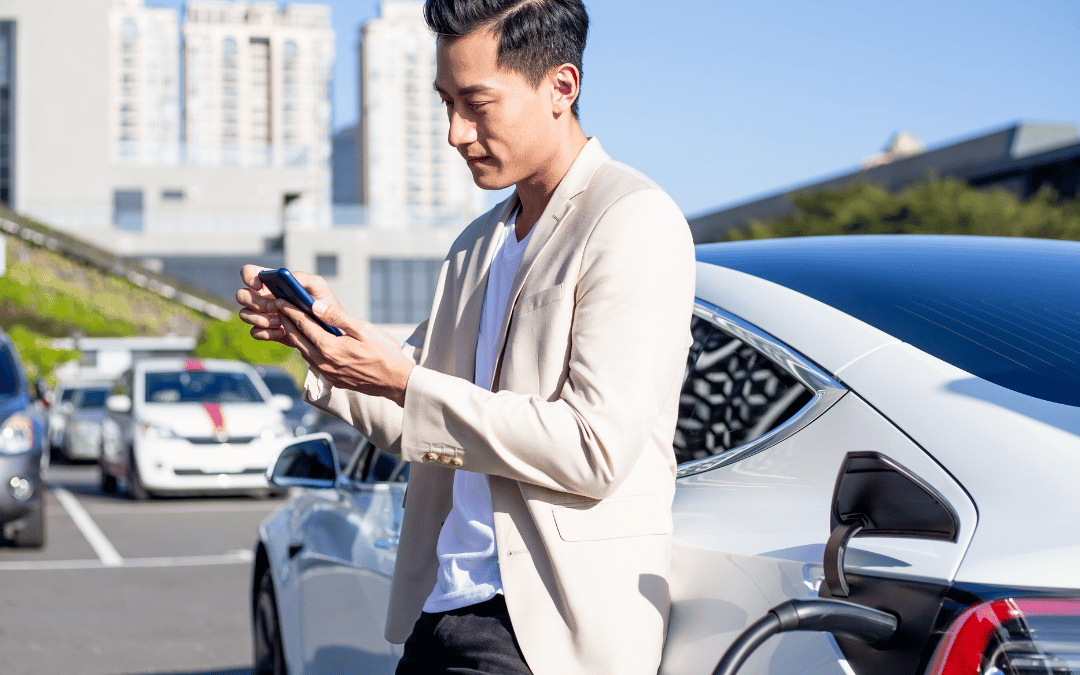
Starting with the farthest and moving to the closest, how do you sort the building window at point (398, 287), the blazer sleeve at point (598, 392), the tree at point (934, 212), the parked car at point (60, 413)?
the building window at point (398, 287), the tree at point (934, 212), the parked car at point (60, 413), the blazer sleeve at point (598, 392)

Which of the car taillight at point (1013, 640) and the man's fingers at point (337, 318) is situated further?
the man's fingers at point (337, 318)

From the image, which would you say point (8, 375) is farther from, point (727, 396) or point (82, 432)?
point (82, 432)

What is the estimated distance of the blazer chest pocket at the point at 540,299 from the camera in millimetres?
1740

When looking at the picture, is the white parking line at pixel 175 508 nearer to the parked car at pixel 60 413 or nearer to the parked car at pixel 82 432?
the parked car at pixel 82 432

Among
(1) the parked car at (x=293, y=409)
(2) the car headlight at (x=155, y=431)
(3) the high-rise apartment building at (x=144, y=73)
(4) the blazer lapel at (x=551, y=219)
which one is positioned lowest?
(1) the parked car at (x=293, y=409)

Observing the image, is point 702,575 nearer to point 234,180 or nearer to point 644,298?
point 644,298

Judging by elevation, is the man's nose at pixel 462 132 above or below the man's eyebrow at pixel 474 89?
Answer: below

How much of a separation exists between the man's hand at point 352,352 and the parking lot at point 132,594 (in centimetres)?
419

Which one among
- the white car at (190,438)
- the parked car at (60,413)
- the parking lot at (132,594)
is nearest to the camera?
the parking lot at (132,594)

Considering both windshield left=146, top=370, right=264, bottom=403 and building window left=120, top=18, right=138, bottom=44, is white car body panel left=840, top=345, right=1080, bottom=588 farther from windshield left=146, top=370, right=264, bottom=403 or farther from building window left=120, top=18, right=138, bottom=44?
building window left=120, top=18, right=138, bottom=44

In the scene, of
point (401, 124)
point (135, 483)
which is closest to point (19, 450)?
point (135, 483)

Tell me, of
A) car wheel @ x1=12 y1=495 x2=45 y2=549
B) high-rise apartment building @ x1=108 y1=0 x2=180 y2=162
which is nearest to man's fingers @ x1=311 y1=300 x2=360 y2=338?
car wheel @ x1=12 y1=495 x2=45 y2=549

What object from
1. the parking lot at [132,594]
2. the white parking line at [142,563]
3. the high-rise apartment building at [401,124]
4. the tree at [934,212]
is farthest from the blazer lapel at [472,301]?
the high-rise apartment building at [401,124]

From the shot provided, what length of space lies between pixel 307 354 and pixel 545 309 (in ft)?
1.18
